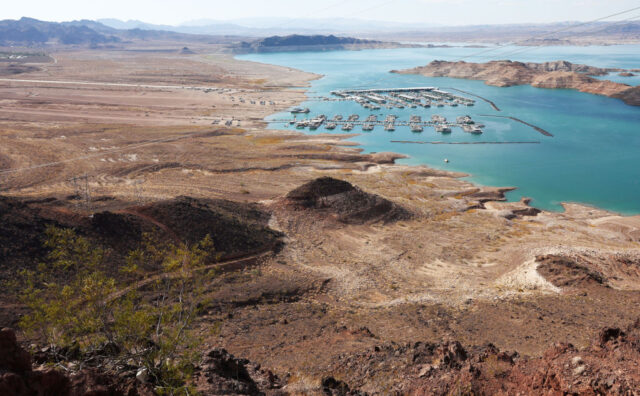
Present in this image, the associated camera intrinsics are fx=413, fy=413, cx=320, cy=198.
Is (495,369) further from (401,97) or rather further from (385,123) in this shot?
(401,97)

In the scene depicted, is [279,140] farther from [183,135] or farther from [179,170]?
[179,170]

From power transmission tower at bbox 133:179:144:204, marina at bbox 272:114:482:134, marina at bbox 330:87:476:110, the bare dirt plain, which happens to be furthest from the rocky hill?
power transmission tower at bbox 133:179:144:204

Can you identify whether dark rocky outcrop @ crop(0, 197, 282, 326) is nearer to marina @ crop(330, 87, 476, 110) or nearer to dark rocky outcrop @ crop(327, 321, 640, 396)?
dark rocky outcrop @ crop(327, 321, 640, 396)

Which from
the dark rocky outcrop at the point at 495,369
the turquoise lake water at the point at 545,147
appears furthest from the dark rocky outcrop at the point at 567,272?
the turquoise lake water at the point at 545,147

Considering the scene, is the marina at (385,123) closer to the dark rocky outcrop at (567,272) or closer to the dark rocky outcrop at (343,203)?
the dark rocky outcrop at (343,203)

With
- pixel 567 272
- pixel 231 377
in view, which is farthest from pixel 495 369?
pixel 567 272

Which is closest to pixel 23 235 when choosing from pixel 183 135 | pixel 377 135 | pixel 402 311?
pixel 402 311
